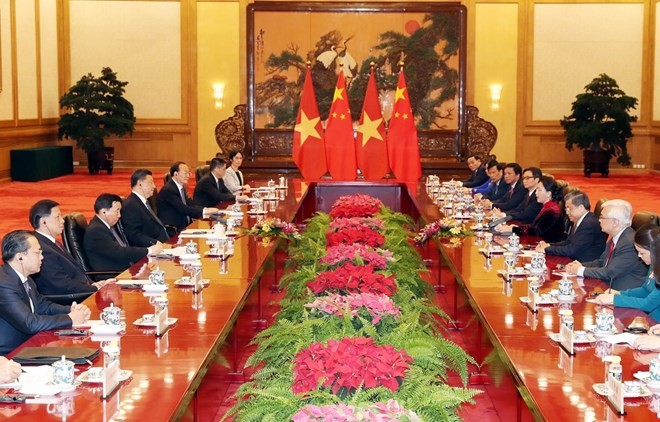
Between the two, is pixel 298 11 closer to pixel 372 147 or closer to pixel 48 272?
pixel 372 147

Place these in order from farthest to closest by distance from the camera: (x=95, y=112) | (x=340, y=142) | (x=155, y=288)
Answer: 1. (x=95, y=112)
2. (x=340, y=142)
3. (x=155, y=288)

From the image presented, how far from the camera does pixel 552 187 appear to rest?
324 inches

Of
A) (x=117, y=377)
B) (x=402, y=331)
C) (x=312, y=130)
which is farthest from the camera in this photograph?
(x=312, y=130)

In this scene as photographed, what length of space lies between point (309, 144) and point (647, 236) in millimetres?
9618

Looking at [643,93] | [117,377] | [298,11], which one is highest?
[298,11]

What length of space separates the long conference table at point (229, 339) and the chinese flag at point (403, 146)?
7495mm

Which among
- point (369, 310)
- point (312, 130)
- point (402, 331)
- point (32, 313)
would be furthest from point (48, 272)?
point (312, 130)

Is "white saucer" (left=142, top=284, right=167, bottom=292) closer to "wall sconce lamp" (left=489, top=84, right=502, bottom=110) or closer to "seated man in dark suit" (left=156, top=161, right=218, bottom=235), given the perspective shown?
"seated man in dark suit" (left=156, top=161, right=218, bottom=235)

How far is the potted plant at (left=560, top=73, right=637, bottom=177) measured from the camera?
1788 cm

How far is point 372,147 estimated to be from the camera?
14.1m

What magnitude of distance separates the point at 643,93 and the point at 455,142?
419 cm

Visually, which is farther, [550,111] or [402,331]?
[550,111]

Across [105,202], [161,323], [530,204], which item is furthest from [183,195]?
[161,323]

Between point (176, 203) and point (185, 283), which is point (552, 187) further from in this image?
point (185, 283)
